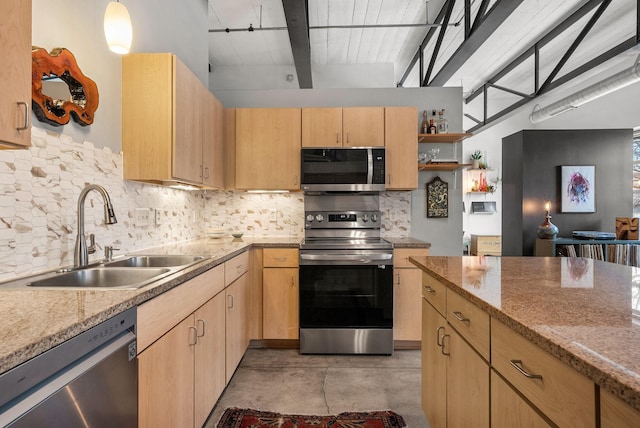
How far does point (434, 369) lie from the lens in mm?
1593

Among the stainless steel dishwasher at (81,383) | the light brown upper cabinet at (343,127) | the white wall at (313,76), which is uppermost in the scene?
the white wall at (313,76)

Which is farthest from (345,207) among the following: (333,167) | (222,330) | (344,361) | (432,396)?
(432,396)

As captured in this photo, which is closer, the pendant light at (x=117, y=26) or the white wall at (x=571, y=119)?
the pendant light at (x=117, y=26)

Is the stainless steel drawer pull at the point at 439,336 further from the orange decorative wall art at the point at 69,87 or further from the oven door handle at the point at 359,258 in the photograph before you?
the orange decorative wall art at the point at 69,87

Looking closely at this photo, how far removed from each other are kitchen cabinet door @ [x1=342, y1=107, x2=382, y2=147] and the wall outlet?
1823 millimetres

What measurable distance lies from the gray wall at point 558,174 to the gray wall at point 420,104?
2.80 meters

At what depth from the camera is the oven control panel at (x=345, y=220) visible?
10.9ft

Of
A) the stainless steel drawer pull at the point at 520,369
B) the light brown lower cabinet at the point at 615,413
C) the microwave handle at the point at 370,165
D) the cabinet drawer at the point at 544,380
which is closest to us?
the light brown lower cabinet at the point at 615,413

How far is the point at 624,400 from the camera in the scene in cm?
51

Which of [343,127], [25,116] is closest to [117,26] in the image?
[25,116]

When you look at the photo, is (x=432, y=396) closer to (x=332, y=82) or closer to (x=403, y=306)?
(x=403, y=306)

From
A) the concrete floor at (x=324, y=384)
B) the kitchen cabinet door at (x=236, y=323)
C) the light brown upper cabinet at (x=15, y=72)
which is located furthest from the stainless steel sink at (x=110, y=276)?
the concrete floor at (x=324, y=384)

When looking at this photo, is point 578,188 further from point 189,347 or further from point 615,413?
point 189,347

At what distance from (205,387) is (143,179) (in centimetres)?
128
